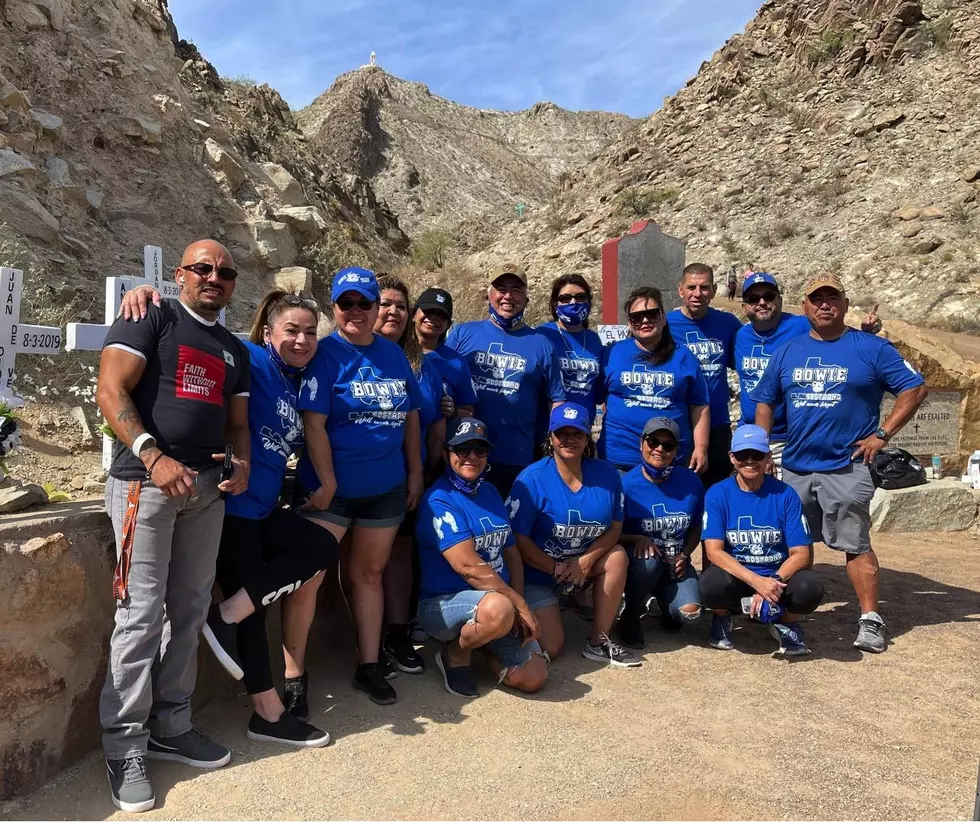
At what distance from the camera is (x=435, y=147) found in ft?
186

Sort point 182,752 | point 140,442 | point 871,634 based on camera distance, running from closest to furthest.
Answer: point 140,442 < point 182,752 < point 871,634

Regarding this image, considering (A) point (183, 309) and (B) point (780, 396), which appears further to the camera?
(B) point (780, 396)

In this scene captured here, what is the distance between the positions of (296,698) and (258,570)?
62 cm

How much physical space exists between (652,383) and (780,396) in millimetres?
817

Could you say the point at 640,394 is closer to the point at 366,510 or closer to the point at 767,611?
the point at 767,611

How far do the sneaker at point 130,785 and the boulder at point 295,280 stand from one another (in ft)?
28.4

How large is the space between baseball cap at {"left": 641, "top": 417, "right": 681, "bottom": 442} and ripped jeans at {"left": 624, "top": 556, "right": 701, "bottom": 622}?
2.31 ft

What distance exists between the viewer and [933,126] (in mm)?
21391

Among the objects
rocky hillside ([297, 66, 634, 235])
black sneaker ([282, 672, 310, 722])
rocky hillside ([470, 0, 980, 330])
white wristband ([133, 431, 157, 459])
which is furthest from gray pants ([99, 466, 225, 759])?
rocky hillside ([297, 66, 634, 235])

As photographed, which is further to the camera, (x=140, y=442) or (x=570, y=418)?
(x=570, y=418)

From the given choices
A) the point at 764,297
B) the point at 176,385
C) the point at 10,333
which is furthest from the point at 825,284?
the point at 10,333

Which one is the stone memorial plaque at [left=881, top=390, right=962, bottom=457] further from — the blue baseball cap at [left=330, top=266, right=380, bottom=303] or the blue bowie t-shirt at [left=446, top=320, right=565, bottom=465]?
the blue baseball cap at [left=330, top=266, right=380, bottom=303]

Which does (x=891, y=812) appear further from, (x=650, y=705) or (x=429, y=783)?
(x=429, y=783)

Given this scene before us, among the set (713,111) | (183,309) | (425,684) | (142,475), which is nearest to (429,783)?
(425,684)
